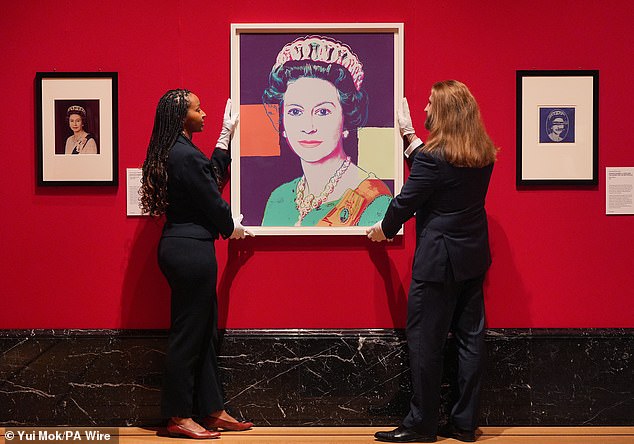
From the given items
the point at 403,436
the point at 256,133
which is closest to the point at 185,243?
the point at 256,133

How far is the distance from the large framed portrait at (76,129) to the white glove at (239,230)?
70 cm

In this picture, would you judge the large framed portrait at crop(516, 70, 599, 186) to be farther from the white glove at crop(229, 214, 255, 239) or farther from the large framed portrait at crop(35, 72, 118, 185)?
the large framed portrait at crop(35, 72, 118, 185)

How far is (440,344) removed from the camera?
10.9ft

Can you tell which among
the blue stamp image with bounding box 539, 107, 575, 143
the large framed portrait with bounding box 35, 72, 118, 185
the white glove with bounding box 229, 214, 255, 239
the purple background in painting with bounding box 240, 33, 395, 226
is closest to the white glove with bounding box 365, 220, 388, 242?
the purple background in painting with bounding box 240, 33, 395, 226

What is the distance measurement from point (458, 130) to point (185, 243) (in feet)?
4.71

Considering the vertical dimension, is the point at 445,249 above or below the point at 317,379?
above

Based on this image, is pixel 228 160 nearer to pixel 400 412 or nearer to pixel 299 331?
pixel 299 331

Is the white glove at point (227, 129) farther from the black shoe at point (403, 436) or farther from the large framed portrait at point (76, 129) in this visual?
the black shoe at point (403, 436)

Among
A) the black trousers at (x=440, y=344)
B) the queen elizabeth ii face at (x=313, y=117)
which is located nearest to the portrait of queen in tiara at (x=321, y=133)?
the queen elizabeth ii face at (x=313, y=117)

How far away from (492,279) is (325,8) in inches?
67.1

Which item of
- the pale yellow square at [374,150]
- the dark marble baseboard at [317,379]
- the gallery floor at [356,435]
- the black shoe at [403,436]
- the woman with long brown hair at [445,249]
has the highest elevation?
the pale yellow square at [374,150]

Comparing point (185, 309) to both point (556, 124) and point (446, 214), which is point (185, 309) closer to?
point (446, 214)

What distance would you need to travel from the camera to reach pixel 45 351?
3611 millimetres

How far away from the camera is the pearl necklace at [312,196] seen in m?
3.66
